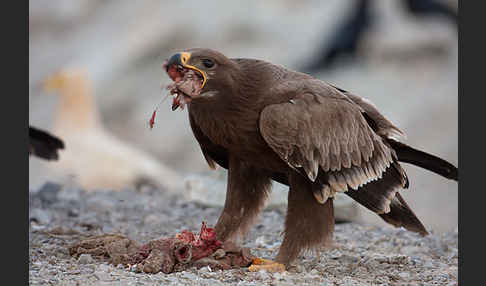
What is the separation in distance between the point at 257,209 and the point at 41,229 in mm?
2059

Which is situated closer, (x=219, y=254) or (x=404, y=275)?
(x=219, y=254)

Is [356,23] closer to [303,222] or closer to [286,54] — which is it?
[286,54]

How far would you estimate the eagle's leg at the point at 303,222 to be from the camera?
4.97 m

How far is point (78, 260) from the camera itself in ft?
16.2

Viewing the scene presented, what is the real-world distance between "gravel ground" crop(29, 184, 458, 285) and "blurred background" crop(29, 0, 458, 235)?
22.8 ft

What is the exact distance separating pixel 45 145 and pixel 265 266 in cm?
302

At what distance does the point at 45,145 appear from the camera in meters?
6.86

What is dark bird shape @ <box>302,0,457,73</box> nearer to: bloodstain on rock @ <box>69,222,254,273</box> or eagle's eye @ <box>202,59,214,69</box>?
bloodstain on rock @ <box>69,222,254,273</box>

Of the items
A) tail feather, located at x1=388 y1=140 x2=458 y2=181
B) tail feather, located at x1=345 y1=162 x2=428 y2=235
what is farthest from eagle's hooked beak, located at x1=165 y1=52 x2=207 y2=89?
tail feather, located at x1=388 y1=140 x2=458 y2=181

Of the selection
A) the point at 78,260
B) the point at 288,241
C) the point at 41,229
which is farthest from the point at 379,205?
the point at 41,229

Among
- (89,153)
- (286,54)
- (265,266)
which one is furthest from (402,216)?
(286,54)

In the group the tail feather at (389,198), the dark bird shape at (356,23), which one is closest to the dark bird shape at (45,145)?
the tail feather at (389,198)

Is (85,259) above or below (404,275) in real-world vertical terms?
above

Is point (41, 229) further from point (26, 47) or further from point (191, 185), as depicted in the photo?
point (26, 47)
